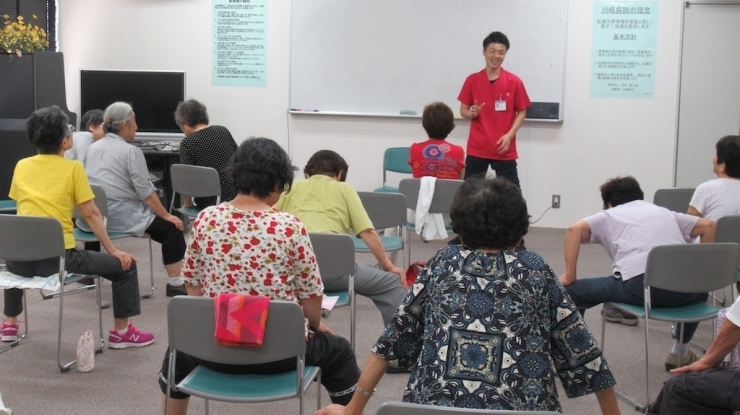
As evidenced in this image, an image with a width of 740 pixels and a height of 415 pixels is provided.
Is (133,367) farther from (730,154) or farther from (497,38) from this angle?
(497,38)

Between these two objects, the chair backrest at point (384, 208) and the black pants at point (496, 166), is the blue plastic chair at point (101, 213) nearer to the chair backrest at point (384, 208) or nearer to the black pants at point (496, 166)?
the chair backrest at point (384, 208)

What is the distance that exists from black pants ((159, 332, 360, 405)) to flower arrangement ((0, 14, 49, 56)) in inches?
206

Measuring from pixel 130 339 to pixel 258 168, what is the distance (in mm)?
1943

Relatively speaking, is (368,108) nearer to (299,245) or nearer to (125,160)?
(125,160)

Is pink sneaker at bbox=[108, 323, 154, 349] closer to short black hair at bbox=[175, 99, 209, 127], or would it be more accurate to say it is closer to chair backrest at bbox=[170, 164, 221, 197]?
chair backrest at bbox=[170, 164, 221, 197]

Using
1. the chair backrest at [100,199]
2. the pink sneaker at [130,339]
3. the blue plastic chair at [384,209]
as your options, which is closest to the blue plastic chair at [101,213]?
the chair backrest at [100,199]

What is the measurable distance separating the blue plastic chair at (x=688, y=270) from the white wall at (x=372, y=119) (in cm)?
374

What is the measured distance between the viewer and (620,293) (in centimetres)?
347

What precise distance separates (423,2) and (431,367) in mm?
5618

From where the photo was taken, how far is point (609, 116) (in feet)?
22.9

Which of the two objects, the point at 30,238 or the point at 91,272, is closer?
the point at 30,238

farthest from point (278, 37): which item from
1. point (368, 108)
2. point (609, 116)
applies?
point (609, 116)

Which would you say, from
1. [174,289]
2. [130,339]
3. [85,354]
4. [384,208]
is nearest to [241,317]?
[85,354]

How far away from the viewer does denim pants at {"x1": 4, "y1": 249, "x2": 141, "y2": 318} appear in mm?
3754
